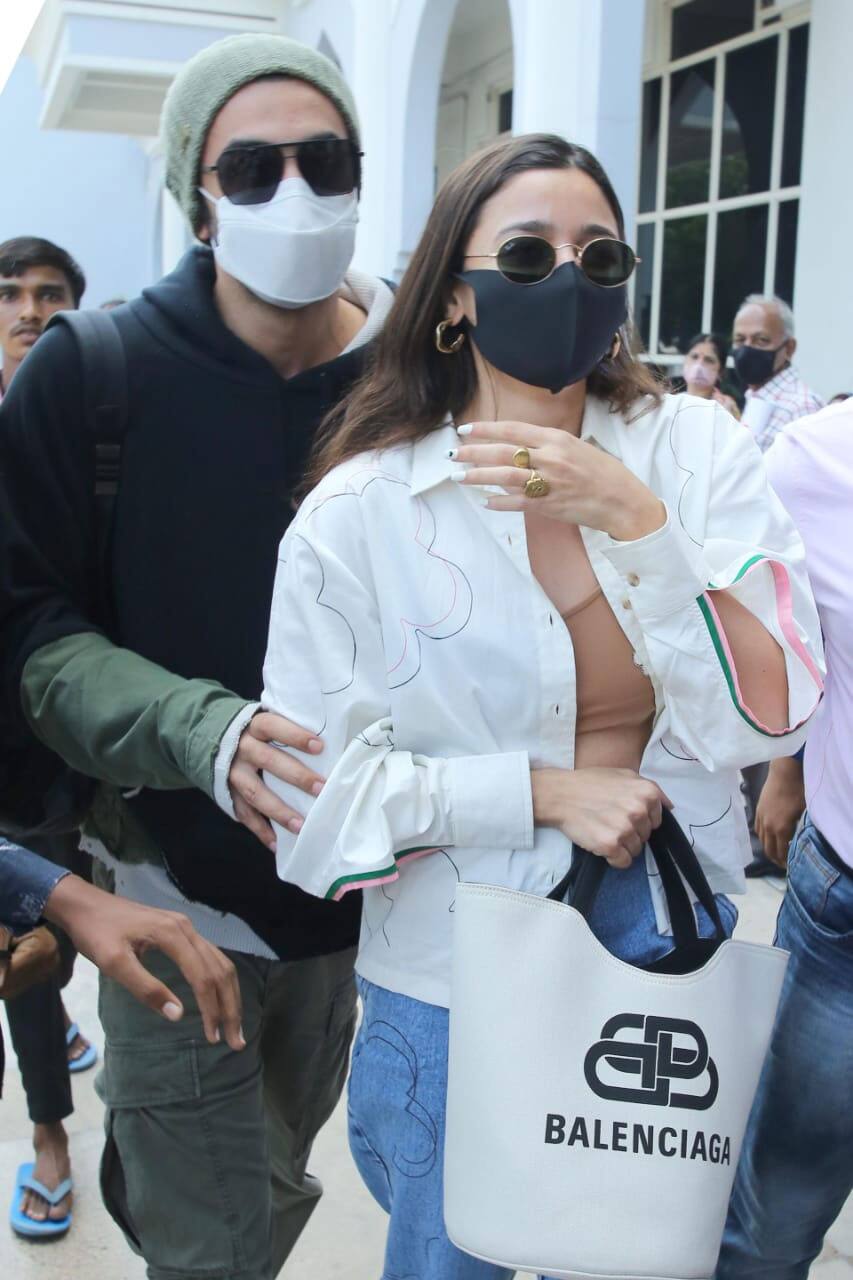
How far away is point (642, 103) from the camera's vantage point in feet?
33.5

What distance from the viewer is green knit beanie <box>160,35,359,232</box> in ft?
6.38

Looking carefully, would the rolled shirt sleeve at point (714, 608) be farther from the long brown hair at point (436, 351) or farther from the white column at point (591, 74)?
the white column at point (591, 74)

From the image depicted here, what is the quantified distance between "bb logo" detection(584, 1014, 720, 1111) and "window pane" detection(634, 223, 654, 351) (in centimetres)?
925

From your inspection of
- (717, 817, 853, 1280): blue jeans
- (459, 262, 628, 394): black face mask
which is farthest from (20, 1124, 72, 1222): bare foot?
(459, 262, 628, 394): black face mask

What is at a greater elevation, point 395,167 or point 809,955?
point 395,167

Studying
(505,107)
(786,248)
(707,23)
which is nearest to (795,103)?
(786,248)

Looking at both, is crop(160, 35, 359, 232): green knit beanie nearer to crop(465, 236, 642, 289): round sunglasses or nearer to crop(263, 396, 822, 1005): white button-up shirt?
crop(465, 236, 642, 289): round sunglasses

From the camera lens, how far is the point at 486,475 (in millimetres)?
1383

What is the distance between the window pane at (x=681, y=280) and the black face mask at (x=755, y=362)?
11.3 feet

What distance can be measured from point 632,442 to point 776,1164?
3.83 ft

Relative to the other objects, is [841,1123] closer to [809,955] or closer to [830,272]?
[809,955]

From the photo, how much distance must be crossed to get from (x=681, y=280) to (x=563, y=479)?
8.90 meters

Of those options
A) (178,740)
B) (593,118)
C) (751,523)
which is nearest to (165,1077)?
(178,740)

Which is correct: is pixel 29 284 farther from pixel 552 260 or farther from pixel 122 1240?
pixel 552 260
